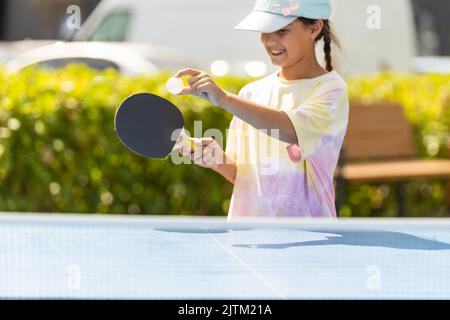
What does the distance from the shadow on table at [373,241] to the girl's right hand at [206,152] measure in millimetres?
287

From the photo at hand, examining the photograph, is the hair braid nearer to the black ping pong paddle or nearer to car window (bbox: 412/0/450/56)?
the black ping pong paddle

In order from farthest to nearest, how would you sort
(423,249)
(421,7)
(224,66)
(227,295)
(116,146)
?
1. (421,7)
2. (224,66)
3. (116,146)
4. (423,249)
5. (227,295)

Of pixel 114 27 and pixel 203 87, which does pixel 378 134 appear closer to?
pixel 114 27

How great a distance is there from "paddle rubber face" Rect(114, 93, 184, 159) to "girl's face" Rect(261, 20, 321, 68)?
363mm

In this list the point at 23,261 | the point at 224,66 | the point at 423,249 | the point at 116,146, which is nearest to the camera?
the point at 23,261

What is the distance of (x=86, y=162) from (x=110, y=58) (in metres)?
2.65

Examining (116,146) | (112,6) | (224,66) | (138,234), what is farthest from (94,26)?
(138,234)

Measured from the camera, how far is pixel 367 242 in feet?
11.3

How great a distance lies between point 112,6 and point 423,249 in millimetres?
8602

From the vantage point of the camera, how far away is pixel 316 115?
3.38 meters

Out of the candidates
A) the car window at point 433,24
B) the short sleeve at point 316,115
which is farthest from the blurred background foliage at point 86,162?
the car window at point 433,24

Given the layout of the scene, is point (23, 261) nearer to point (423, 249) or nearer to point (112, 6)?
point (423, 249)

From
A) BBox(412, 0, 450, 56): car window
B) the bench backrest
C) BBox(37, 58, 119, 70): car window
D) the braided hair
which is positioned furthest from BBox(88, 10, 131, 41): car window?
the braided hair

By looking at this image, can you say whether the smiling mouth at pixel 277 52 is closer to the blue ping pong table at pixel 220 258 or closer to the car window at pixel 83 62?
the blue ping pong table at pixel 220 258
